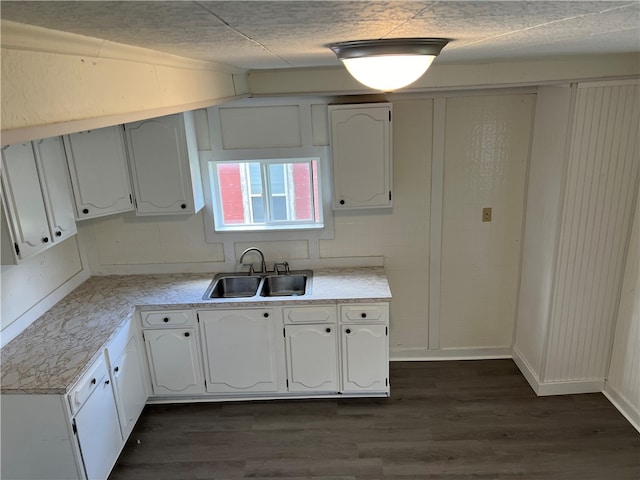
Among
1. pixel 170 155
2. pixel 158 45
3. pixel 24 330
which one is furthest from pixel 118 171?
pixel 158 45

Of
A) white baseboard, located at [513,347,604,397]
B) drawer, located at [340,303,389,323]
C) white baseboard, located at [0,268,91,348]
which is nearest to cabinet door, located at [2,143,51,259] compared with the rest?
white baseboard, located at [0,268,91,348]

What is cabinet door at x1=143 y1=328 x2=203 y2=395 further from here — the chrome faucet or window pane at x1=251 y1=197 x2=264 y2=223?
window pane at x1=251 y1=197 x2=264 y2=223

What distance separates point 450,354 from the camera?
3.92 m

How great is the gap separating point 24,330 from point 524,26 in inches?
120

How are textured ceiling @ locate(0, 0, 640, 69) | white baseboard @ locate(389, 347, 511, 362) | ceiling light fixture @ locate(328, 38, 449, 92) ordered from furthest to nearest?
1. white baseboard @ locate(389, 347, 511, 362)
2. ceiling light fixture @ locate(328, 38, 449, 92)
3. textured ceiling @ locate(0, 0, 640, 69)

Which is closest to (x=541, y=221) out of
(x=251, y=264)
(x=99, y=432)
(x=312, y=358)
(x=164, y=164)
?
(x=312, y=358)

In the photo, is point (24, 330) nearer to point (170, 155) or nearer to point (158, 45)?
point (170, 155)

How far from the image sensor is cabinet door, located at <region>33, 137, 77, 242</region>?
2695mm

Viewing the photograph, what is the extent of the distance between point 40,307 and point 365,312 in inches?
82.6

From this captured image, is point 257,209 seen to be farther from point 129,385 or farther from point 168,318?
point 129,385

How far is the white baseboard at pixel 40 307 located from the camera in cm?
275

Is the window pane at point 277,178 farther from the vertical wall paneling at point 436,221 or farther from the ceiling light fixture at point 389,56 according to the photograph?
the ceiling light fixture at point 389,56

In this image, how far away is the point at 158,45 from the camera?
3.78ft

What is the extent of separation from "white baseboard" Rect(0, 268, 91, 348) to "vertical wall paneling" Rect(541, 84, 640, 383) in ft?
11.0
